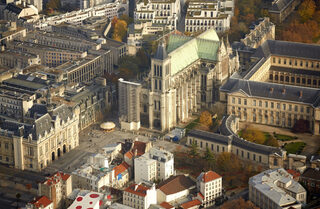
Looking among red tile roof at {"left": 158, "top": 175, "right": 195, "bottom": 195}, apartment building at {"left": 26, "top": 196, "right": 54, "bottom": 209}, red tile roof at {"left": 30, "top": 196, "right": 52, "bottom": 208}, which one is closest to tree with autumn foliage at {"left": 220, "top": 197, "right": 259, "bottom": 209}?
red tile roof at {"left": 158, "top": 175, "right": 195, "bottom": 195}

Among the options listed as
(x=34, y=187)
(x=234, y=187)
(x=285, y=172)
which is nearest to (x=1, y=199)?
(x=34, y=187)

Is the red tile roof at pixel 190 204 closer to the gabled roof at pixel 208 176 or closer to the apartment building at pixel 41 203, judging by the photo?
the gabled roof at pixel 208 176

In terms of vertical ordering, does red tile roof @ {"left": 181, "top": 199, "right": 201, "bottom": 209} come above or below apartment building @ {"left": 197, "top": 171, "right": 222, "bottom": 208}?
below

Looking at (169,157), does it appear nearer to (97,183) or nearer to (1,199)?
(97,183)

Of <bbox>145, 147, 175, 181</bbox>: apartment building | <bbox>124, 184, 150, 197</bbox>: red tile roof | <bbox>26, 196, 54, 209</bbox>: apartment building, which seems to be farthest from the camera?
<bbox>145, 147, 175, 181</bbox>: apartment building

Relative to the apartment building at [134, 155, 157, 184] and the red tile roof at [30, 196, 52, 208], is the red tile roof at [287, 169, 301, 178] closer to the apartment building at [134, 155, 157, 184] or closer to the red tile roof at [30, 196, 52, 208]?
the apartment building at [134, 155, 157, 184]

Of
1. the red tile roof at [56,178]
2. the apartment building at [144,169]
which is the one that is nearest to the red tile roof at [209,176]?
the apartment building at [144,169]

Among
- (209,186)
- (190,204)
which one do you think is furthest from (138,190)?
(209,186)
